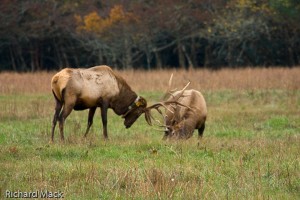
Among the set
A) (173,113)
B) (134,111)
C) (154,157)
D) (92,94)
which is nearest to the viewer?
(154,157)

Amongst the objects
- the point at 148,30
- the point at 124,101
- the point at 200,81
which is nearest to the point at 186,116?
the point at 124,101

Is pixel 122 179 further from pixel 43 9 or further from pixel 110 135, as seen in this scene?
pixel 43 9

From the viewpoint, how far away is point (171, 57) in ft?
168

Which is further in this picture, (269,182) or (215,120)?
(215,120)

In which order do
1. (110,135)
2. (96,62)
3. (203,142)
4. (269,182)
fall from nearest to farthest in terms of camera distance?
(269,182), (203,142), (110,135), (96,62)

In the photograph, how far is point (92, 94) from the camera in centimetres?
1391

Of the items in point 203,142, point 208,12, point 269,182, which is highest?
point 269,182

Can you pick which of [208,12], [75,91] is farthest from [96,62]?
[75,91]

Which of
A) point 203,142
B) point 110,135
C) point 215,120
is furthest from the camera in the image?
point 215,120

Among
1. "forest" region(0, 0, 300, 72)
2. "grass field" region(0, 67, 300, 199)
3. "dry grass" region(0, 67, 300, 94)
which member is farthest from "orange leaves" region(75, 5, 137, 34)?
"grass field" region(0, 67, 300, 199)

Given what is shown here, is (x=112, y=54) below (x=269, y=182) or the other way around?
below

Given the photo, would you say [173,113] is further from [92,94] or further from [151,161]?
[151,161]

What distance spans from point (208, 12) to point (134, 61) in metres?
5.73

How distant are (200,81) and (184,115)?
12.4m
